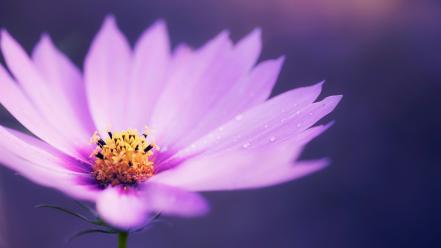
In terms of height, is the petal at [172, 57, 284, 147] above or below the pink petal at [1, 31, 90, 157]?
below

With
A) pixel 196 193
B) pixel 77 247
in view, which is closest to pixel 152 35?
pixel 196 193

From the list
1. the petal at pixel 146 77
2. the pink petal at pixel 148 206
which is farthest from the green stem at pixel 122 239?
the petal at pixel 146 77

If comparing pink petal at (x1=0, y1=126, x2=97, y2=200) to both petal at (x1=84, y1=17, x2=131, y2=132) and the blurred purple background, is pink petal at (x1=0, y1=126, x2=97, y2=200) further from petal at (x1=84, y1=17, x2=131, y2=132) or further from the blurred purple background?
the blurred purple background

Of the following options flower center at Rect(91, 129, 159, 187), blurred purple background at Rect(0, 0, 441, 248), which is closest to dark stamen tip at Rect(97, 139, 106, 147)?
flower center at Rect(91, 129, 159, 187)

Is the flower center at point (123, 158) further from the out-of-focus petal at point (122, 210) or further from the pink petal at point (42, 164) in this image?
the out-of-focus petal at point (122, 210)

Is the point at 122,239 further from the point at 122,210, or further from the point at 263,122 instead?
the point at 263,122

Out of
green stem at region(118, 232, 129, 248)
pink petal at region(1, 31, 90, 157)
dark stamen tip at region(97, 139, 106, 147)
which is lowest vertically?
green stem at region(118, 232, 129, 248)

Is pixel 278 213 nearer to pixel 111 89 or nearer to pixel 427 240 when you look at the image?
pixel 427 240
